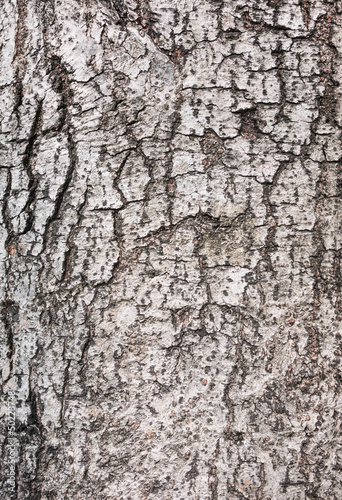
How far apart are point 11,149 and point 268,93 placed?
0.68m

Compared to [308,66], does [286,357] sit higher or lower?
lower

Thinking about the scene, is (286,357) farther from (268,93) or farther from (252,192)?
(268,93)

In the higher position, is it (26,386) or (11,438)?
(26,386)

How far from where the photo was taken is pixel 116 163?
3.28ft

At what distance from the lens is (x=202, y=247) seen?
0.99m

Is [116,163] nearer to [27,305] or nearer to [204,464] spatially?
[27,305]

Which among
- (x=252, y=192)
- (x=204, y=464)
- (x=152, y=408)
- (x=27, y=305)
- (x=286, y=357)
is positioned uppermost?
(x=252, y=192)

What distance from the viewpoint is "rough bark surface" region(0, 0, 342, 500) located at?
0.98 meters

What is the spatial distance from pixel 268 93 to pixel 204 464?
0.93 m

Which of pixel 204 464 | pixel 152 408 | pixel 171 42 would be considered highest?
pixel 171 42

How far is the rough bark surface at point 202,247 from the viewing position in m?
0.98

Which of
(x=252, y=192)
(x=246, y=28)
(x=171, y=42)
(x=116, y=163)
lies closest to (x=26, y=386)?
(x=116, y=163)

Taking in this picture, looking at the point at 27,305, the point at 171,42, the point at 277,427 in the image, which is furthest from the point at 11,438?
the point at 171,42

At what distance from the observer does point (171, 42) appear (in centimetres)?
98
